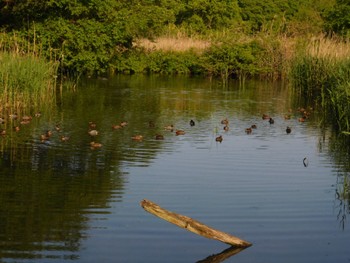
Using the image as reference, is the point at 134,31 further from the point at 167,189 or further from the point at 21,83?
the point at 167,189

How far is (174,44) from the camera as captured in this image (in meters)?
36.6

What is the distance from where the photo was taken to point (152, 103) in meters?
21.6

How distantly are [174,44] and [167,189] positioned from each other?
26.8 m

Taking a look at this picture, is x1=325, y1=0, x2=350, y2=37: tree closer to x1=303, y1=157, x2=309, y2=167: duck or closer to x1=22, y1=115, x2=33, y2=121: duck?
x1=22, y1=115, x2=33, y2=121: duck

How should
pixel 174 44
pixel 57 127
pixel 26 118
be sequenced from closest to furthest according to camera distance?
pixel 57 127
pixel 26 118
pixel 174 44

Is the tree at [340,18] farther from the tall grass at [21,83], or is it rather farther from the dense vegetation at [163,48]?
the tall grass at [21,83]

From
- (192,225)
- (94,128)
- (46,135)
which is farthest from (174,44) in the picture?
(192,225)

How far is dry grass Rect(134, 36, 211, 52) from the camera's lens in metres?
35.8

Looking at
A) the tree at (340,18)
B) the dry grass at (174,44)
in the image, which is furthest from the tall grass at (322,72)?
the tree at (340,18)

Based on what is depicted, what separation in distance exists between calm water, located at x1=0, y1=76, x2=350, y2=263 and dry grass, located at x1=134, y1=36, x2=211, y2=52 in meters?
17.2

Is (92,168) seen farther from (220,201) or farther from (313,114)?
(313,114)

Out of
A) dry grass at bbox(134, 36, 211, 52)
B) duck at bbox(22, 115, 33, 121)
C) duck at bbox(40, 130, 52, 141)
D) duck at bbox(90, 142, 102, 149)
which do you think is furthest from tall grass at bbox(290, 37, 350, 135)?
dry grass at bbox(134, 36, 211, 52)

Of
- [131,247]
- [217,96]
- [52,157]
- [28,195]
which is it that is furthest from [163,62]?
[131,247]

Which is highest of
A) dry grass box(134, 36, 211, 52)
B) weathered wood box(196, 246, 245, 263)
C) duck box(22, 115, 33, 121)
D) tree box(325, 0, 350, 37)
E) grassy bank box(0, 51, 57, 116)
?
tree box(325, 0, 350, 37)
